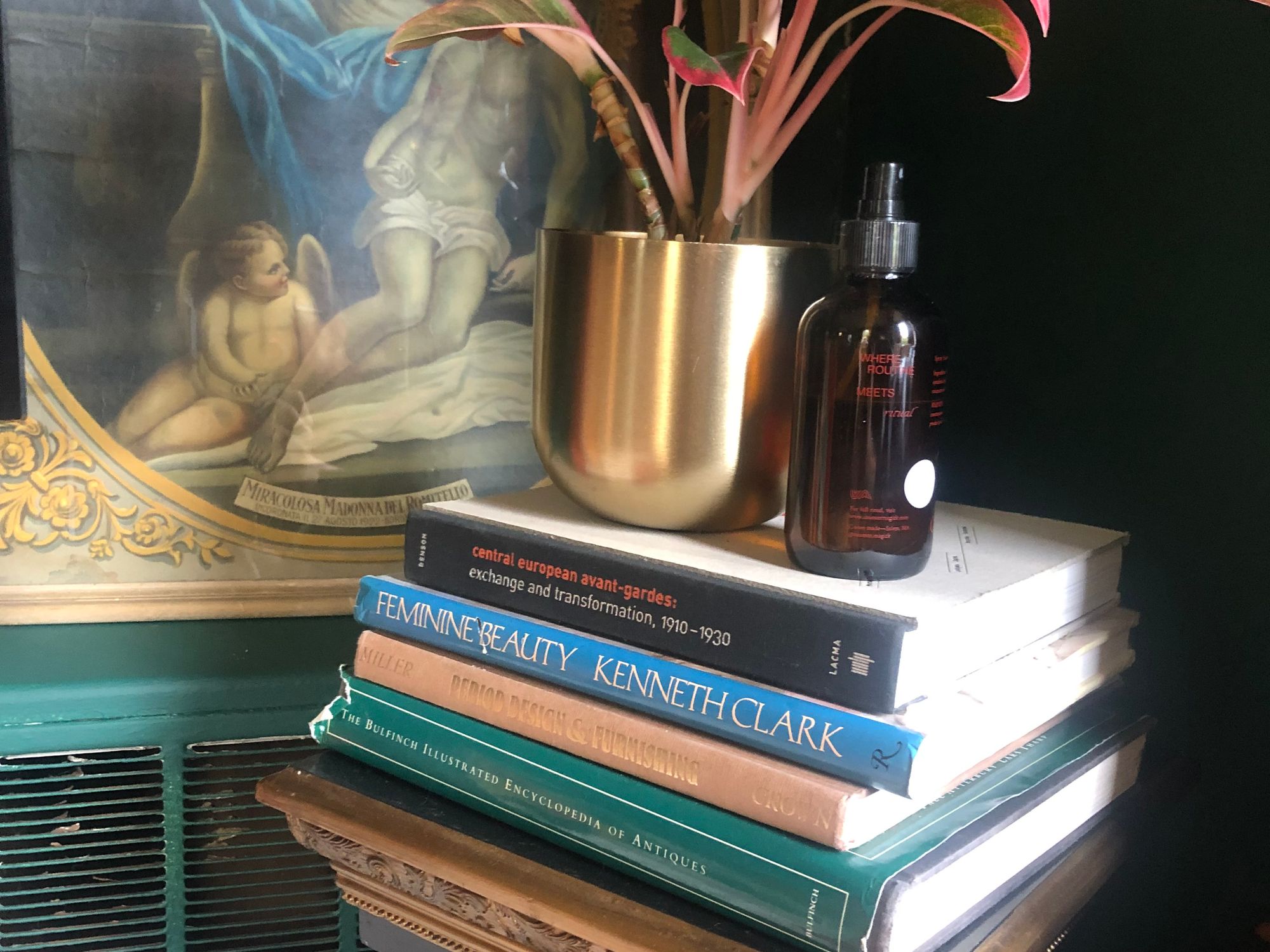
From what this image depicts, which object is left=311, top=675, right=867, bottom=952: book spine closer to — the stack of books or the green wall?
the stack of books

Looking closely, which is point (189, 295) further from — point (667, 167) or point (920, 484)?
point (920, 484)

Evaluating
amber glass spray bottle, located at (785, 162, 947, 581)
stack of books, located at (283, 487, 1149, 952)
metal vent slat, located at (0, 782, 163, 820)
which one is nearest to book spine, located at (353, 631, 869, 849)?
stack of books, located at (283, 487, 1149, 952)

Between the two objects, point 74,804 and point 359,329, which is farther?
point 359,329

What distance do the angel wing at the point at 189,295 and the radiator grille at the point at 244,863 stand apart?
12.6 inches

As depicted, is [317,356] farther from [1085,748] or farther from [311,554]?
[1085,748]

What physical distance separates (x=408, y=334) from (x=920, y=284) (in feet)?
1.38

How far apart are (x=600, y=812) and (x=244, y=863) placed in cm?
40

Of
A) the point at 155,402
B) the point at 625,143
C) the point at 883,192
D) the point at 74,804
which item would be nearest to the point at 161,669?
the point at 74,804

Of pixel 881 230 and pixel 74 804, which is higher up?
pixel 881 230

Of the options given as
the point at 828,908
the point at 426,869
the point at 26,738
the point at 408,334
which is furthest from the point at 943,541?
the point at 26,738

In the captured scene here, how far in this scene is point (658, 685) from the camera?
543mm

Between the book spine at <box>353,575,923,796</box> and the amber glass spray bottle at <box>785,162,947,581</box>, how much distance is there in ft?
0.28

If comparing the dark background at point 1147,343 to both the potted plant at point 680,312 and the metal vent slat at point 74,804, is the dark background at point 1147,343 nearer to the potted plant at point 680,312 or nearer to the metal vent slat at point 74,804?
the potted plant at point 680,312

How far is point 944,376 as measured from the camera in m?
0.55
